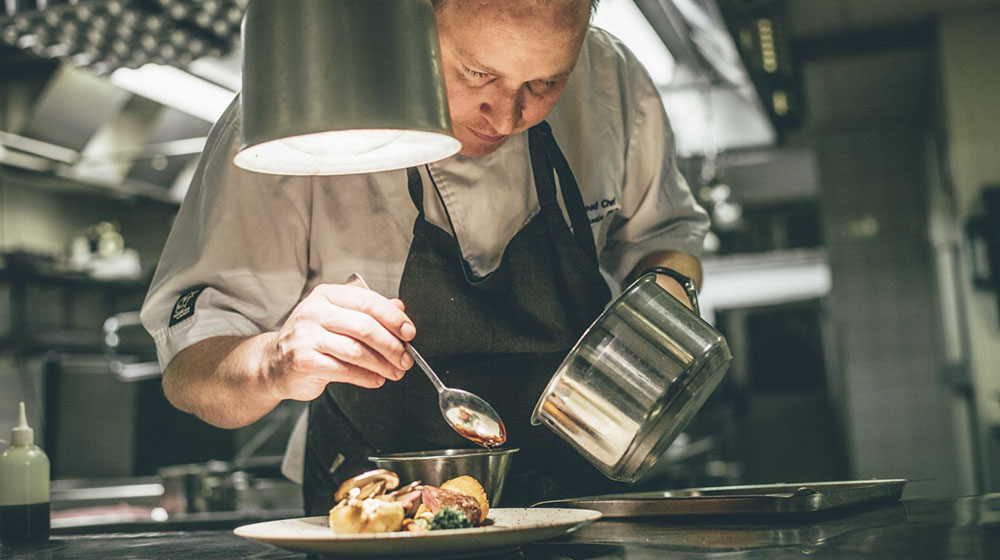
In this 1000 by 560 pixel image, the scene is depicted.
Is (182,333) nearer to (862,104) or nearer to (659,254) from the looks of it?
(659,254)

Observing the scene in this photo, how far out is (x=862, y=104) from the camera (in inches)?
243

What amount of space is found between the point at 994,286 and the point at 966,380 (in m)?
0.90

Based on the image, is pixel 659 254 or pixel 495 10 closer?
pixel 495 10

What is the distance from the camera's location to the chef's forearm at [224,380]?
1.06m

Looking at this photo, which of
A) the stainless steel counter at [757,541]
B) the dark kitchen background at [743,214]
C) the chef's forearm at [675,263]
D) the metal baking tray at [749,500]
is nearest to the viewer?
the stainless steel counter at [757,541]

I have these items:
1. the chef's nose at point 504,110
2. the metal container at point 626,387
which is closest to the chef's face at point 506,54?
the chef's nose at point 504,110

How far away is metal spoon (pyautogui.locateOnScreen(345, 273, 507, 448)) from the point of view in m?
1.06

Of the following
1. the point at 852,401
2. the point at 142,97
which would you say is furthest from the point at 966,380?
the point at 142,97

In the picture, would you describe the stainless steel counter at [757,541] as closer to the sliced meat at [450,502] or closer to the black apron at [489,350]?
the sliced meat at [450,502]

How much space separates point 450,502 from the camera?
2.84ft

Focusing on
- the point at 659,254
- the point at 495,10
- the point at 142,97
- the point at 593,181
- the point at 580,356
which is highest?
the point at 142,97

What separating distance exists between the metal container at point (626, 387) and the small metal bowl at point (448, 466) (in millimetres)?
77

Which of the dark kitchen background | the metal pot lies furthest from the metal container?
the dark kitchen background

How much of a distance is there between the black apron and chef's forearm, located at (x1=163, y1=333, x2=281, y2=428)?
0.55ft
